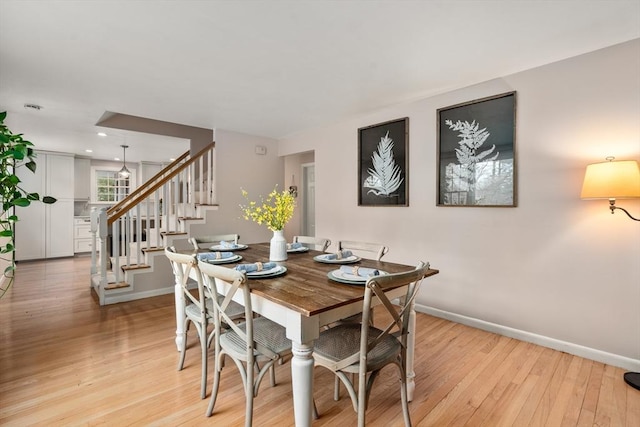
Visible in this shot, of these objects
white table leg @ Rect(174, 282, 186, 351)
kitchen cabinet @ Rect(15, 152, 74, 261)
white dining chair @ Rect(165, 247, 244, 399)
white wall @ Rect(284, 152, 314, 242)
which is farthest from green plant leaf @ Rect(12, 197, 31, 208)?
kitchen cabinet @ Rect(15, 152, 74, 261)

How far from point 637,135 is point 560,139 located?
44cm

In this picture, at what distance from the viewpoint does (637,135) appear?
7.06 feet

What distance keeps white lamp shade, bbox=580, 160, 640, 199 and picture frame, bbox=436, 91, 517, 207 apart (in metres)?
0.60

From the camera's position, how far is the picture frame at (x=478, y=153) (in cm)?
272

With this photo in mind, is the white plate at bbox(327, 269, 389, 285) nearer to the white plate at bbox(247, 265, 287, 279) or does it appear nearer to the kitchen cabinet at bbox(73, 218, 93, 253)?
the white plate at bbox(247, 265, 287, 279)

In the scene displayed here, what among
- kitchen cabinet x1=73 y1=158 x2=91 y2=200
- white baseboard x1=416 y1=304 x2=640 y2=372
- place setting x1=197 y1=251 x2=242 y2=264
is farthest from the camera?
kitchen cabinet x1=73 y1=158 x2=91 y2=200

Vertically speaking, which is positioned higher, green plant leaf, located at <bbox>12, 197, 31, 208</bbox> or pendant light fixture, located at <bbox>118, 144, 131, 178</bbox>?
pendant light fixture, located at <bbox>118, 144, 131, 178</bbox>

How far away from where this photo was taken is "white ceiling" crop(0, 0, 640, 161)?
183 cm

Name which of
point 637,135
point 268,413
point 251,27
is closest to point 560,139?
point 637,135

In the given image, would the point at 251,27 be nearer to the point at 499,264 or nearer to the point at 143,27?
the point at 143,27

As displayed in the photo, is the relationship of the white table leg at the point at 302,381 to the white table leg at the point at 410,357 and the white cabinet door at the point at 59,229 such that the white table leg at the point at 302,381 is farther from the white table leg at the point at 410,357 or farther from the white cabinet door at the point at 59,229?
the white cabinet door at the point at 59,229

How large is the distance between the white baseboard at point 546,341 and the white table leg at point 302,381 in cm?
226

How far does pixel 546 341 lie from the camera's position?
8.38 feet

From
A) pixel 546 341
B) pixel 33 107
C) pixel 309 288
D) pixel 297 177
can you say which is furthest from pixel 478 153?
pixel 33 107
